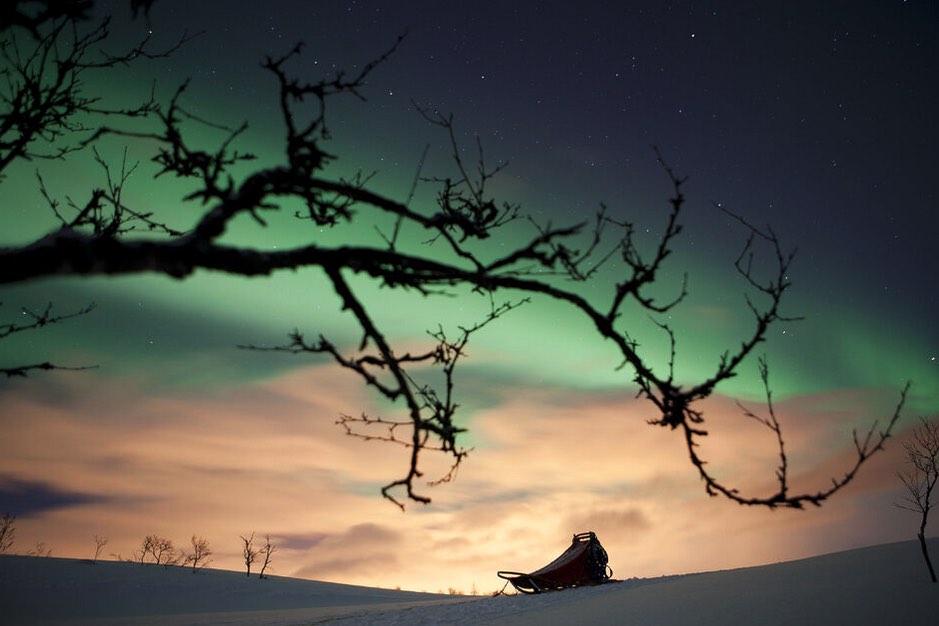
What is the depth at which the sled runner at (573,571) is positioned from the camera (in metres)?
23.3

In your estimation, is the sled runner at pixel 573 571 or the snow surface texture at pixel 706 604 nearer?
the snow surface texture at pixel 706 604

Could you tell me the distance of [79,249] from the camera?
6.48 feet

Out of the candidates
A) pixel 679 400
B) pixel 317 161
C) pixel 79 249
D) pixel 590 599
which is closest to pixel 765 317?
pixel 679 400

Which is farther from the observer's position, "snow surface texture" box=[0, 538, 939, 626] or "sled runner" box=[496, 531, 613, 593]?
"sled runner" box=[496, 531, 613, 593]

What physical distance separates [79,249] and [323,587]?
186 ft

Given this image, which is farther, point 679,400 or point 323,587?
point 323,587

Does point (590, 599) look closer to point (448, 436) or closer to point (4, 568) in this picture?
point (448, 436)

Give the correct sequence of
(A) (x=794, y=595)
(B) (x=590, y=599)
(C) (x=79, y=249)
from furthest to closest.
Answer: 1. (B) (x=590, y=599)
2. (A) (x=794, y=595)
3. (C) (x=79, y=249)

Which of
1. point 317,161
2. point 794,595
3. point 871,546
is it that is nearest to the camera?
point 317,161

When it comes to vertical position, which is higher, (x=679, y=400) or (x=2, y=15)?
(x=2, y=15)

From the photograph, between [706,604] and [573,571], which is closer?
[706,604]

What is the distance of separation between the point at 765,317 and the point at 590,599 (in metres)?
19.2

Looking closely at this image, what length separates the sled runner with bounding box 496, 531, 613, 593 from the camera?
76.3 feet

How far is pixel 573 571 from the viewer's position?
2381 cm
